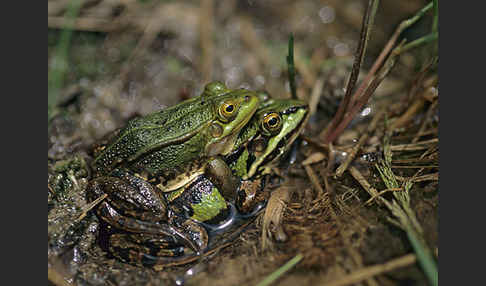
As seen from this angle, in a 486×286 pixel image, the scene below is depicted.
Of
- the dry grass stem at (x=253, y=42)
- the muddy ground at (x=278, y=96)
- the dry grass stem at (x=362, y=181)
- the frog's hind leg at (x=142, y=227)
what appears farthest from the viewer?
the dry grass stem at (x=253, y=42)

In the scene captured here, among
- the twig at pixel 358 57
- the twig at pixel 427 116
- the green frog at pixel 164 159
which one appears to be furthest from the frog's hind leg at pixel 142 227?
the twig at pixel 427 116

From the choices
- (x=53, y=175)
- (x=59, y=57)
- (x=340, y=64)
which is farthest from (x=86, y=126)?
(x=340, y=64)

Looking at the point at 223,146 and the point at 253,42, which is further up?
the point at 253,42

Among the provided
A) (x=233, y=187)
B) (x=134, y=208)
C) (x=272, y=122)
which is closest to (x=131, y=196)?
(x=134, y=208)

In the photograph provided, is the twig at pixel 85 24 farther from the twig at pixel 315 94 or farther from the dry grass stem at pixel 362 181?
the dry grass stem at pixel 362 181

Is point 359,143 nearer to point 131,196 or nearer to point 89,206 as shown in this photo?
point 131,196

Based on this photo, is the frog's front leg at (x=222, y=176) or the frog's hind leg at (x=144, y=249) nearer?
the frog's hind leg at (x=144, y=249)

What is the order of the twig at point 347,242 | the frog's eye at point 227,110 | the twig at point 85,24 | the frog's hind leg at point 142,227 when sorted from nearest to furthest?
the twig at point 347,242 → the frog's hind leg at point 142,227 → the frog's eye at point 227,110 → the twig at point 85,24
